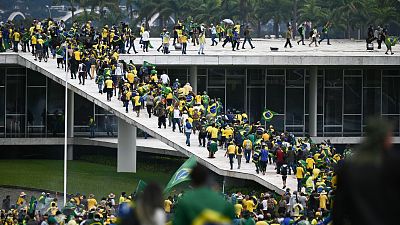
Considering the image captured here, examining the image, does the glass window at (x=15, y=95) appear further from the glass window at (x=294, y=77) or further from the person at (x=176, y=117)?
the person at (x=176, y=117)

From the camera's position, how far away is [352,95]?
180 feet

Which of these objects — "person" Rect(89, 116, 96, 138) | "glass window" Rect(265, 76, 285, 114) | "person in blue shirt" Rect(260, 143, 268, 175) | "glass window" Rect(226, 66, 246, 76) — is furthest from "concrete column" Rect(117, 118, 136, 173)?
"person in blue shirt" Rect(260, 143, 268, 175)

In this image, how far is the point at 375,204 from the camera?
25.2 feet

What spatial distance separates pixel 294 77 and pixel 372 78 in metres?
3.33

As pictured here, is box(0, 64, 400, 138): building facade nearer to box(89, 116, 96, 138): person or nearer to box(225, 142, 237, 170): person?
box(89, 116, 96, 138): person

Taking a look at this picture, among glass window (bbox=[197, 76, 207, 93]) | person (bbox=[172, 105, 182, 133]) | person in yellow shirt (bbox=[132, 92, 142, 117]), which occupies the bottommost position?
person (bbox=[172, 105, 182, 133])

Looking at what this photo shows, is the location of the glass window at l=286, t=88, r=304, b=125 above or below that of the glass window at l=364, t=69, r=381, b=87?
below

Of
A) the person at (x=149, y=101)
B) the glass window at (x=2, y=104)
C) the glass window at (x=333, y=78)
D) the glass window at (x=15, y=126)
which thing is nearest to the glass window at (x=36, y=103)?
the glass window at (x=15, y=126)

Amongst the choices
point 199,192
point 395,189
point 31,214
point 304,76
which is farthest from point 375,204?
point 304,76

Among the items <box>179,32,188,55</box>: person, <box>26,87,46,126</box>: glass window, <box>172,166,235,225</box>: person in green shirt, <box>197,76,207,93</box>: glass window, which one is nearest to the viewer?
<box>172,166,235,225</box>: person in green shirt

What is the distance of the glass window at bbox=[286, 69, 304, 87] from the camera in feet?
178

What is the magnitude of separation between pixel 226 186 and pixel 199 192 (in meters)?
28.6

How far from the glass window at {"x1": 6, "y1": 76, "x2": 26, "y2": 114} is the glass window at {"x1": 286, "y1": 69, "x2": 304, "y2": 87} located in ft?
36.0

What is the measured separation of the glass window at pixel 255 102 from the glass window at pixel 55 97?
7860 millimetres
